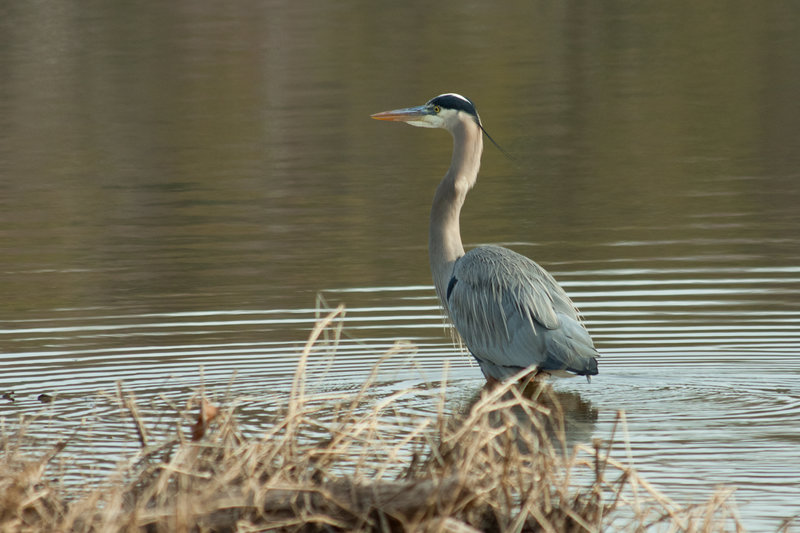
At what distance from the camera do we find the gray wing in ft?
27.5

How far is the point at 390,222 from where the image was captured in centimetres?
1509

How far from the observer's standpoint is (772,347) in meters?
9.38

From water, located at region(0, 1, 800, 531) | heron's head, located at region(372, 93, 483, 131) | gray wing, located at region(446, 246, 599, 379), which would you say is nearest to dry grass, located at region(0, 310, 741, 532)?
water, located at region(0, 1, 800, 531)

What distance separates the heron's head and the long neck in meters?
A: 0.09

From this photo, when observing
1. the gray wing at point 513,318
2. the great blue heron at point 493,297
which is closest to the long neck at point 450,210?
the great blue heron at point 493,297

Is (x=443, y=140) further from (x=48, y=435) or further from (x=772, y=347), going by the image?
(x=48, y=435)

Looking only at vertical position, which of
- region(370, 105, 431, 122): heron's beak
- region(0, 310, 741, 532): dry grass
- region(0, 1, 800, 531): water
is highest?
region(370, 105, 431, 122): heron's beak

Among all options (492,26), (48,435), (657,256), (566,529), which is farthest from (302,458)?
(492,26)

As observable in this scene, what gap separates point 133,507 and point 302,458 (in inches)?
24.7

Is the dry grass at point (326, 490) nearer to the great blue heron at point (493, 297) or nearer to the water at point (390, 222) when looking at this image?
the water at point (390, 222)

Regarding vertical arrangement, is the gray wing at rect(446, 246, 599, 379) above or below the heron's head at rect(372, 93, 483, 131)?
below

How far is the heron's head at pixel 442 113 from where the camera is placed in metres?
9.80

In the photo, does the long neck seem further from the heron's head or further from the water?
the water

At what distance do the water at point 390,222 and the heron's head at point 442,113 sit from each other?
1458 millimetres
